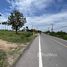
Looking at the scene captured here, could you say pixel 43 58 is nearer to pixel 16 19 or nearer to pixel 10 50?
pixel 10 50

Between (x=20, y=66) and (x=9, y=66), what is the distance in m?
0.74

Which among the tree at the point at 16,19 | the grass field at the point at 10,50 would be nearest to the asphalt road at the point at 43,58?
the grass field at the point at 10,50

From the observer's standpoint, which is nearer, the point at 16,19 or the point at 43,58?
the point at 43,58

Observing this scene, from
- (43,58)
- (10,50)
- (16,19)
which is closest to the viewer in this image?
(43,58)

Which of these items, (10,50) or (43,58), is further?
(10,50)

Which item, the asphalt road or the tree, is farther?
the tree

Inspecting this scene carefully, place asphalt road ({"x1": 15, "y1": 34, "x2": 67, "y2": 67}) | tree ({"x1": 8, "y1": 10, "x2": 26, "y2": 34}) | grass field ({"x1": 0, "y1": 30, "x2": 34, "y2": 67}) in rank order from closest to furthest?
asphalt road ({"x1": 15, "y1": 34, "x2": 67, "y2": 67})
grass field ({"x1": 0, "y1": 30, "x2": 34, "y2": 67})
tree ({"x1": 8, "y1": 10, "x2": 26, "y2": 34})

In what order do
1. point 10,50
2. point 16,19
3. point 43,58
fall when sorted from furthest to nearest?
point 16,19
point 10,50
point 43,58

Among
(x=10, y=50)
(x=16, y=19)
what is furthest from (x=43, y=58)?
(x=16, y=19)

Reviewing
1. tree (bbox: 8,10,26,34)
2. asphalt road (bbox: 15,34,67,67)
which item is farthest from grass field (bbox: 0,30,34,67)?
A: tree (bbox: 8,10,26,34)

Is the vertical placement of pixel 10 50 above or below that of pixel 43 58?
below

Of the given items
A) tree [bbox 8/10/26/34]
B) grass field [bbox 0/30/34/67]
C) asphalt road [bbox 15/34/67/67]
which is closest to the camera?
asphalt road [bbox 15/34/67/67]

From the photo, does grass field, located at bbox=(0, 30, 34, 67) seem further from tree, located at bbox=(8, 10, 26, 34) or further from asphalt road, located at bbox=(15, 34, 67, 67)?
tree, located at bbox=(8, 10, 26, 34)

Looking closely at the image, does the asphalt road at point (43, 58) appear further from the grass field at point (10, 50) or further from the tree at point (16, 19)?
the tree at point (16, 19)
